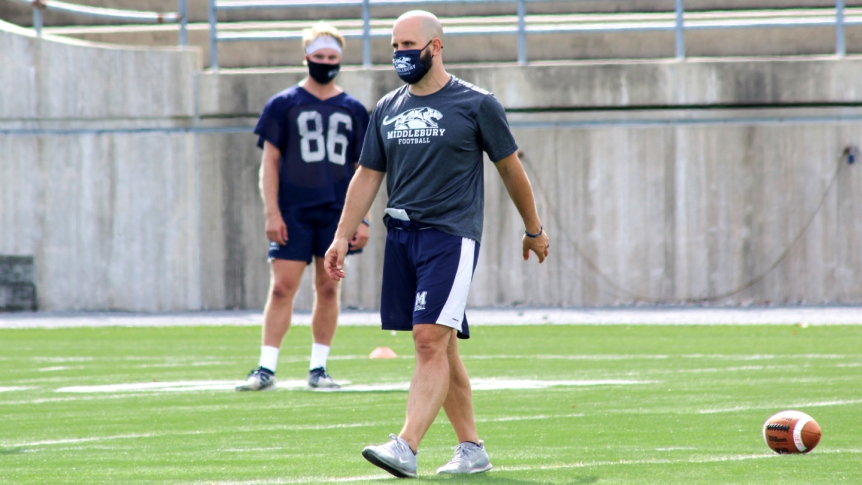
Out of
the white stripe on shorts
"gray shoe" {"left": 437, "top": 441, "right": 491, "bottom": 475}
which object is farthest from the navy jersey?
"gray shoe" {"left": 437, "top": 441, "right": 491, "bottom": 475}

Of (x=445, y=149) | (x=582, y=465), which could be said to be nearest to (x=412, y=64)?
(x=445, y=149)

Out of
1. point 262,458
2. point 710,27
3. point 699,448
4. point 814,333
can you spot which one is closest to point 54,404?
point 262,458

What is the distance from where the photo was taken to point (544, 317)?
14.7 m

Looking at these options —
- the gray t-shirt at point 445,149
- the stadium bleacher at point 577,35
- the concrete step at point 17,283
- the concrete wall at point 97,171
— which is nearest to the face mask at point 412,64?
the gray t-shirt at point 445,149

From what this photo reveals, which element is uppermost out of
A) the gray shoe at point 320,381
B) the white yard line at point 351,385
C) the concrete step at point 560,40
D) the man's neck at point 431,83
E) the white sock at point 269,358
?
the concrete step at point 560,40

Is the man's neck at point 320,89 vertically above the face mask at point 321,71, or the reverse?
the face mask at point 321,71

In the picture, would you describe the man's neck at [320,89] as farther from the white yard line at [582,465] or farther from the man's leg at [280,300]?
the white yard line at [582,465]

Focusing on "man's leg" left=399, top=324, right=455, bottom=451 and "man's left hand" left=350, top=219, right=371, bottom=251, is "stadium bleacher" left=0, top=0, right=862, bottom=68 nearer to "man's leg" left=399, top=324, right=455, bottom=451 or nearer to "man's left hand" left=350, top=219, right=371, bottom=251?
"man's left hand" left=350, top=219, right=371, bottom=251

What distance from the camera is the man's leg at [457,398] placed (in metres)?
5.24

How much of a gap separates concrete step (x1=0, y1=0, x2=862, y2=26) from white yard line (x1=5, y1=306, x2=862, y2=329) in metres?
5.59

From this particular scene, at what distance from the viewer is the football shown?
5469mm

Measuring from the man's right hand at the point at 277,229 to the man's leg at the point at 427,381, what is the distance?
338 centimetres

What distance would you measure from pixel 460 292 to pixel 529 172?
36.4ft

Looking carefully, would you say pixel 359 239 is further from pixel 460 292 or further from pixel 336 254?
pixel 460 292
